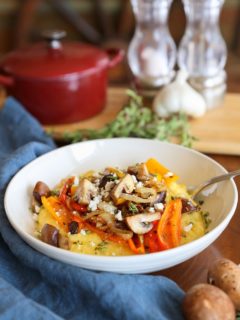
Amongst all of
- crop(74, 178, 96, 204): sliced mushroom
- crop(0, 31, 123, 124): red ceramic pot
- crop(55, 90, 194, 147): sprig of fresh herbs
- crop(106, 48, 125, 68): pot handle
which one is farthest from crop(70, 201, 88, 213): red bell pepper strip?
crop(106, 48, 125, 68): pot handle

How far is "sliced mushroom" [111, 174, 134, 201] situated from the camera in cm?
98

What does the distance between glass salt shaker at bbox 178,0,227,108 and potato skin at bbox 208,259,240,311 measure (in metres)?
0.83

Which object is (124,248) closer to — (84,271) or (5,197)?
(84,271)

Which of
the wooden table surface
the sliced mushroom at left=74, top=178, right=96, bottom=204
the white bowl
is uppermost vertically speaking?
the sliced mushroom at left=74, top=178, right=96, bottom=204

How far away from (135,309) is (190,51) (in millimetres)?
1048

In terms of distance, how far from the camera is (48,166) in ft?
3.98

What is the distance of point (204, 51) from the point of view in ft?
5.41

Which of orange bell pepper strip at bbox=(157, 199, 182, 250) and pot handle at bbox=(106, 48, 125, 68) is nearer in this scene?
orange bell pepper strip at bbox=(157, 199, 182, 250)

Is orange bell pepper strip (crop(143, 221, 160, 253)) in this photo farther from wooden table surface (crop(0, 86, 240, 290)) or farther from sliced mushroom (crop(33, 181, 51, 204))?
sliced mushroom (crop(33, 181, 51, 204))

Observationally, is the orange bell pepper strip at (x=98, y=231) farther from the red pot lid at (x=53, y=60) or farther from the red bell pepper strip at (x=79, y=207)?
the red pot lid at (x=53, y=60)

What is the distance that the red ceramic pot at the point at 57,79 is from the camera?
1470mm

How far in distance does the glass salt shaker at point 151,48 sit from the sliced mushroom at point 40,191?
678mm

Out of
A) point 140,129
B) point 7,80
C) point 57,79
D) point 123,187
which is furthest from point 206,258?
point 7,80

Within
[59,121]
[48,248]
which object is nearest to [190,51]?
[59,121]
